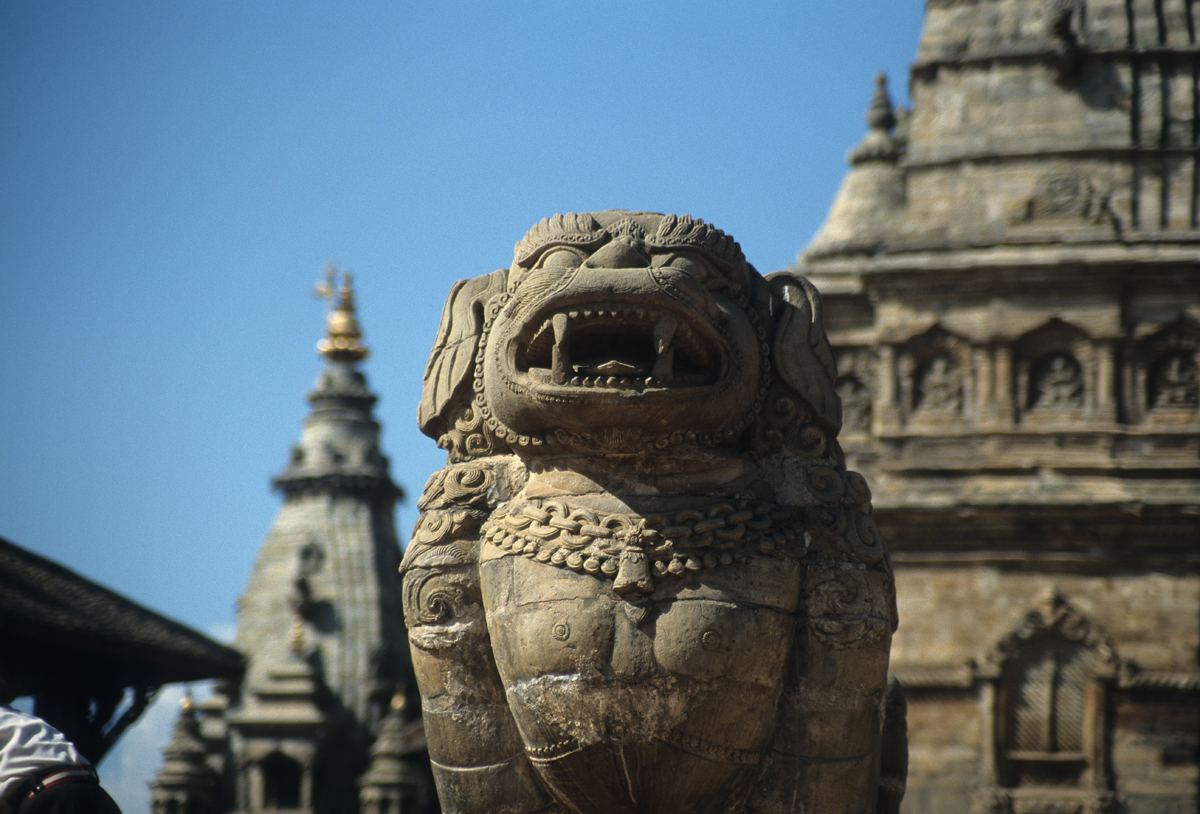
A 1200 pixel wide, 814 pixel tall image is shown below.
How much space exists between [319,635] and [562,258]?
2760cm

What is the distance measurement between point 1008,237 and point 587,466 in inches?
665

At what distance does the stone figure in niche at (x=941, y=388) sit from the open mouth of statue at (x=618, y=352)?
53.0 ft

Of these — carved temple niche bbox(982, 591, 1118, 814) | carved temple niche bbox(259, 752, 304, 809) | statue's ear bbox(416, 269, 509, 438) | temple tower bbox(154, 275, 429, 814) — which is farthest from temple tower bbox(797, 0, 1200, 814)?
statue's ear bbox(416, 269, 509, 438)

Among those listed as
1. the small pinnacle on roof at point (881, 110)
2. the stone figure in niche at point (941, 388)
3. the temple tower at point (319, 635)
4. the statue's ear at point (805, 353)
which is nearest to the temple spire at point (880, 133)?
the small pinnacle on roof at point (881, 110)

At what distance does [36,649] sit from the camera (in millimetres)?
15742

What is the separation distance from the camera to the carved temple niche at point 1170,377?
21.4 m

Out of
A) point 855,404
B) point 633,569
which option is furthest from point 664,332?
point 855,404

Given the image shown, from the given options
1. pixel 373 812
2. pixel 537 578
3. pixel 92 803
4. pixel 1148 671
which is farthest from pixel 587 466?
pixel 373 812

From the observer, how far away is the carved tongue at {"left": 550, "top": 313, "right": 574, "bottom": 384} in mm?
6289

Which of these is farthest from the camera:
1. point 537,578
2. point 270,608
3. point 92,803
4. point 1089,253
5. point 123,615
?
point 270,608

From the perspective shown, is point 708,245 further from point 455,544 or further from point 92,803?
point 92,803

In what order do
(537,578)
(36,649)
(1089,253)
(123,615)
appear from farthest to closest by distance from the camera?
1. (1089,253)
2. (123,615)
3. (36,649)
4. (537,578)

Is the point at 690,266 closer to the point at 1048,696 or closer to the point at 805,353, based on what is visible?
the point at 805,353

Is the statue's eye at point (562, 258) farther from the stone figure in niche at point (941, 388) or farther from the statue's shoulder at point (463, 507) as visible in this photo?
the stone figure in niche at point (941, 388)
